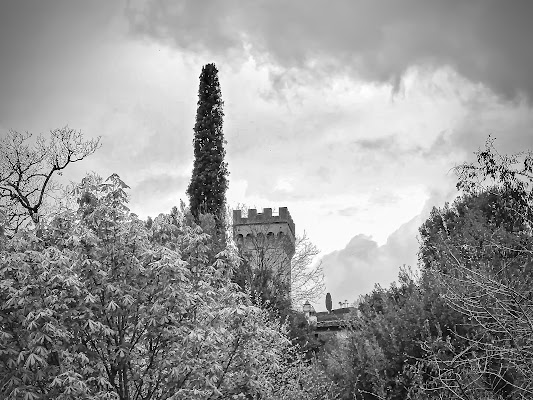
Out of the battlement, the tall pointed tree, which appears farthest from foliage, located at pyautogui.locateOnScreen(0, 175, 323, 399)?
the battlement

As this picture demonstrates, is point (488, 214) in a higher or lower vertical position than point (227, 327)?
higher

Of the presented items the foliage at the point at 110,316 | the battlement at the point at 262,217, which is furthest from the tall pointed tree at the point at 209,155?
the foliage at the point at 110,316

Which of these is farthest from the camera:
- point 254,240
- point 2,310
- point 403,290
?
point 254,240

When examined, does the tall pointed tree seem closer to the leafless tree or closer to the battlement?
the battlement

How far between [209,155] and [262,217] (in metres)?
8.23

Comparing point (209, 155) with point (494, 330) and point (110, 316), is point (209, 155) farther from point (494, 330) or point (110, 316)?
point (494, 330)

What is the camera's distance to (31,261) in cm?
890

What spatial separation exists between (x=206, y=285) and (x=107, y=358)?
200cm

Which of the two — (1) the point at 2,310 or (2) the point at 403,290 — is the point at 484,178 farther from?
(2) the point at 403,290

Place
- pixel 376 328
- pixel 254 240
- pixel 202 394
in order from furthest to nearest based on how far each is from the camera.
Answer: pixel 254 240, pixel 376 328, pixel 202 394

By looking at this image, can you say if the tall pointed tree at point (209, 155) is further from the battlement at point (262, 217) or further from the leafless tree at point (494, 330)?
the leafless tree at point (494, 330)

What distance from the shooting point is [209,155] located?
125ft

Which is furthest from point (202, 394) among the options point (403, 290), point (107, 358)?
point (403, 290)

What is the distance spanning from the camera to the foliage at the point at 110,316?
27.3 feet
